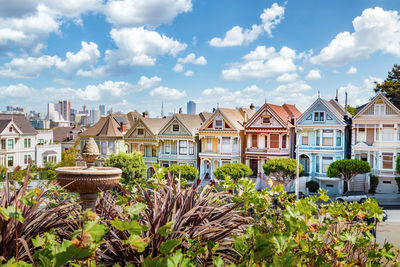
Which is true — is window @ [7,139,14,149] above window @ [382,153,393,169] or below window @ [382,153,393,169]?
above

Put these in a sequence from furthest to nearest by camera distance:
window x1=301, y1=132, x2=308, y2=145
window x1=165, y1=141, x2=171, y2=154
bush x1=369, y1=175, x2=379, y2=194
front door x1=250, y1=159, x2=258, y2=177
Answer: window x1=165, y1=141, x2=171, y2=154 < front door x1=250, y1=159, x2=258, y2=177 < window x1=301, y1=132, x2=308, y2=145 < bush x1=369, y1=175, x2=379, y2=194

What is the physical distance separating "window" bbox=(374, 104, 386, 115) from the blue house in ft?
9.82

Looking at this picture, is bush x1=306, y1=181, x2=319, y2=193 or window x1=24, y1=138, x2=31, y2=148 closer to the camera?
bush x1=306, y1=181, x2=319, y2=193

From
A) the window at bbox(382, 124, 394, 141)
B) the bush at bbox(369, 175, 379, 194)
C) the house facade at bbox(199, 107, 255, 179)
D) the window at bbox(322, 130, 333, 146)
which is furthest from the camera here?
the house facade at bbox(199, 107, 255, 179)

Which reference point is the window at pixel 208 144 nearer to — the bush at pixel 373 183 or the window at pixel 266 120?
the window at pixel 266 120

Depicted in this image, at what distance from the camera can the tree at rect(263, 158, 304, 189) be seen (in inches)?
1423

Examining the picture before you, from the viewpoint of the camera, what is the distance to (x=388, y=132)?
35531 mm

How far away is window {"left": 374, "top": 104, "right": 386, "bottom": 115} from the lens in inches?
1391

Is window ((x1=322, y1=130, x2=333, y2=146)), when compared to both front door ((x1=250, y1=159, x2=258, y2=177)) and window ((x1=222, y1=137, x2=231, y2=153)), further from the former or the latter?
window ((x1=222, y1=137, x2=231, y2=153))

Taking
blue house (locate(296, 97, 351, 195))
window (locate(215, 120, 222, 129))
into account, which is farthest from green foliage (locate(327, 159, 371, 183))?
window (locate(215, 120, 222, 129))

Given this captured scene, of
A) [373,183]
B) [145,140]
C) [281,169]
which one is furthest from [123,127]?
[373,183]

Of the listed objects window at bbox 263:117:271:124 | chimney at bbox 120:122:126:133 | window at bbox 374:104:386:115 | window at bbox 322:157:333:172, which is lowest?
window at bbox 322:157:333:172

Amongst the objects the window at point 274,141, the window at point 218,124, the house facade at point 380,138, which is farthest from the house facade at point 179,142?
the house facade at point 380,138

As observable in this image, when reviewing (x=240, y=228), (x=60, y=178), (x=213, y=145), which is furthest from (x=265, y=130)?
(x=240, y=228)
